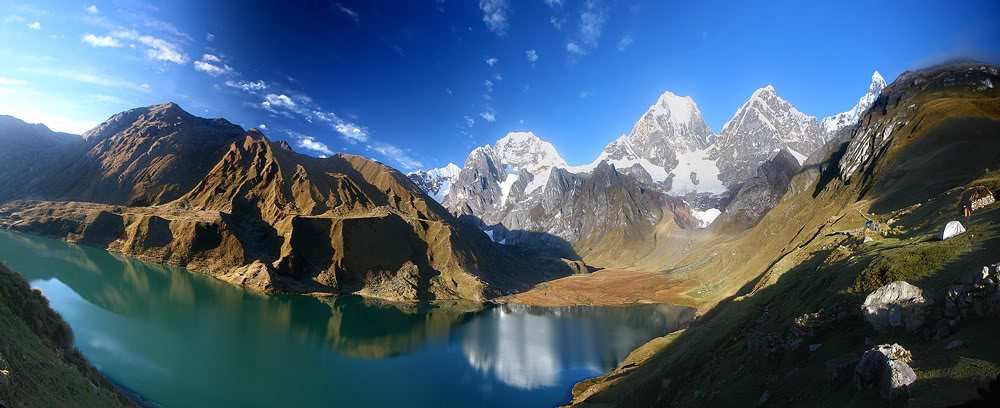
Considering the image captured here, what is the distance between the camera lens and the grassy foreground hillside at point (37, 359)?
469 inches

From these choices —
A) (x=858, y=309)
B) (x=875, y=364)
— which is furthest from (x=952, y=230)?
(x=875, y=364)

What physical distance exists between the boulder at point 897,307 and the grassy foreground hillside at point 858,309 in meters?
0.41

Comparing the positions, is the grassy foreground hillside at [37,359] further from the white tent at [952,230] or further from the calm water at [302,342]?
the white tent at [952,230]

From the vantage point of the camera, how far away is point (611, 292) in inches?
5630

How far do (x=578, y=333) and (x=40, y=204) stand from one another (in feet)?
607

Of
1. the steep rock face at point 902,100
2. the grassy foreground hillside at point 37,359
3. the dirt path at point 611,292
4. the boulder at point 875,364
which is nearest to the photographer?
the boulder at point 875,364

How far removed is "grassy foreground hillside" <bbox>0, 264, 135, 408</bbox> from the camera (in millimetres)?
11906

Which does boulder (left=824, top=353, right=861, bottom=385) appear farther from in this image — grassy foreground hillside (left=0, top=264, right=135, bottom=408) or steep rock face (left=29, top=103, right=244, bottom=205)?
steep rock face (left=29, top=103, right=244, bottom=205)

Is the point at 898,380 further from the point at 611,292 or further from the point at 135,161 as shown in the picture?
the point at 135,161

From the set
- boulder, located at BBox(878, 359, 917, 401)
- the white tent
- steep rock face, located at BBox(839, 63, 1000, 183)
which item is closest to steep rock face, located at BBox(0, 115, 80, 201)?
boulder, located at BBox(878, 359, 917, 401)

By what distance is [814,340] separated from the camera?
1877 centimetres

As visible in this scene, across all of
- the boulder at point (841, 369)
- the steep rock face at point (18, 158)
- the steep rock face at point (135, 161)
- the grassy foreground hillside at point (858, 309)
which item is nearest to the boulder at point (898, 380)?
the grassy foreground hillside at point (858, 309)

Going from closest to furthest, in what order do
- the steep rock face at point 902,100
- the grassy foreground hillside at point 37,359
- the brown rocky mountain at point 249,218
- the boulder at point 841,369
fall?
the grassy foreground hillside at point 37,359 → the boulder at point 841,369 → the steep rock face at point 902,100 → the brown rocky mountain at point 249,218

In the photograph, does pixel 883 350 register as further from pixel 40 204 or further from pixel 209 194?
pixel 40 204
